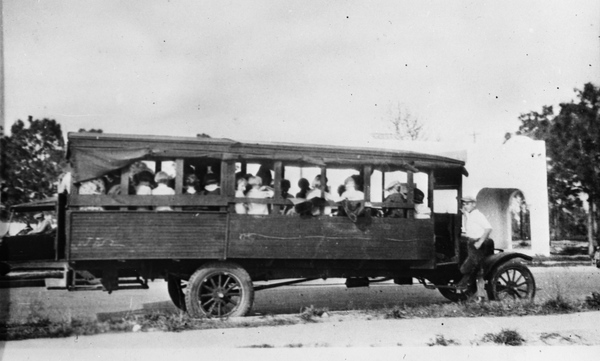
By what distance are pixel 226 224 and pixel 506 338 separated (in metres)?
3.54

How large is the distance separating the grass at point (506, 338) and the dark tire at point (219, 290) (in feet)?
9.55

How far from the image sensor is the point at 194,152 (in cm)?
737

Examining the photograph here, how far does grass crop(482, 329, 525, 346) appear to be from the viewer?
21.0 ft

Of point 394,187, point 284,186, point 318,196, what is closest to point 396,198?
point 394,187

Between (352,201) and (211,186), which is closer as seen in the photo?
(211,186)

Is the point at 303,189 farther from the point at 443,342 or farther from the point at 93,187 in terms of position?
the point at 443,342

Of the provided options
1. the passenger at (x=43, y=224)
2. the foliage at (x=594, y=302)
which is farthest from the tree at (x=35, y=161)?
the foliage at (x=594, y=302)

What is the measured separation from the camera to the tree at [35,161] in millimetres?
12789

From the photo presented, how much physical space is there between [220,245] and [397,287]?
6.21m

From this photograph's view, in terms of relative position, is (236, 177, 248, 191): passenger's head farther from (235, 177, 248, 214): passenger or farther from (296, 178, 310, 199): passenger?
(296, 178, 310, 199): passenger

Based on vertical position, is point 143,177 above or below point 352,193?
above

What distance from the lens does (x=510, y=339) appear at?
6438 millimetres

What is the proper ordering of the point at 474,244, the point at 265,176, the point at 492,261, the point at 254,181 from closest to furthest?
the point at 254,181
the point at 265,176
the point at 474,244
the point at 492,261

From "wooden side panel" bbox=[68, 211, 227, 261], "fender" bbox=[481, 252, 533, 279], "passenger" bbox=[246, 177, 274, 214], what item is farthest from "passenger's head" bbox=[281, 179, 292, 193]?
"fender" bbox=[481, 252, 533, 279]
